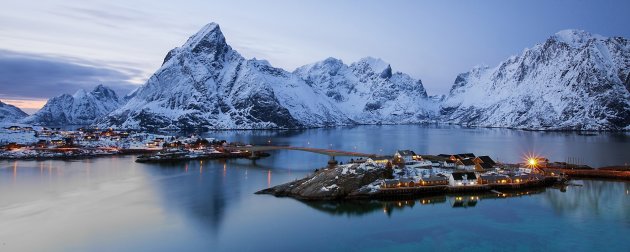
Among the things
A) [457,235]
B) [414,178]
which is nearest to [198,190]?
[414,178]

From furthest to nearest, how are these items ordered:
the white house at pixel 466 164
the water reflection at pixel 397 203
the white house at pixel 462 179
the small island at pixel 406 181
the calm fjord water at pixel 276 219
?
1. the white house at pixel 466 164
2. the white house at pixel 462 179
3. the small island at pixel 406 181
4. the water reflection at pixel 397 203
5. the calm fjord water at pixel 276 219

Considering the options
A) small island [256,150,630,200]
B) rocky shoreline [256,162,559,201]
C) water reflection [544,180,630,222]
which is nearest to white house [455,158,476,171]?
small island [256,150,630,200]

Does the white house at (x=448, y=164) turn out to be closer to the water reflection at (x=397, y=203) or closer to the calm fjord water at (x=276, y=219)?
the water reflection at (x=397, y=203)

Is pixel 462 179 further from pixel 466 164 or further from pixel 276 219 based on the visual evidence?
pixel 276 219

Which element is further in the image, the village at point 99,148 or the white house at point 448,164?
the village at point 99,148

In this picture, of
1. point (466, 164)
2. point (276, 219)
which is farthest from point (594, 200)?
point (276, 219)

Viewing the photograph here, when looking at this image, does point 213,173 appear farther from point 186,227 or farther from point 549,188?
point 549,188

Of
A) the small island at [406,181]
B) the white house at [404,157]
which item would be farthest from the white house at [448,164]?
the white house at [404,157]
